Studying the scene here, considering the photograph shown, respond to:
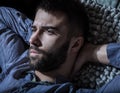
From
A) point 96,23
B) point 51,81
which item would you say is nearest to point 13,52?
point 51,81

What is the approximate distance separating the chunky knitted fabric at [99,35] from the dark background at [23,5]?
35 cm

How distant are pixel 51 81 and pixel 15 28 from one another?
398 millimetres

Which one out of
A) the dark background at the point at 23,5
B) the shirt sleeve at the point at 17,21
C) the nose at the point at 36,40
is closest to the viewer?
the nose at the point at 36,40

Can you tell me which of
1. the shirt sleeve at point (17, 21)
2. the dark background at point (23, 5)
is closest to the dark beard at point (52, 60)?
the shirt sleeve at point (17, 21)

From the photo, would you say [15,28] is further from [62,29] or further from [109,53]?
[109,53]

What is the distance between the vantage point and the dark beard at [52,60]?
137cm

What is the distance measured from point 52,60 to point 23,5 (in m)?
0.52

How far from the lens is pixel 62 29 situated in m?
1.40

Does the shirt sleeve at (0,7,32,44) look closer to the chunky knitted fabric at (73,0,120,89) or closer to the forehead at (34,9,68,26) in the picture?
the forehead at (34,9,68,26)

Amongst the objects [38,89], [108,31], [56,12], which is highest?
[56,12]

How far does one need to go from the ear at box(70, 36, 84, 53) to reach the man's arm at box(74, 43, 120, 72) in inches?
1.1

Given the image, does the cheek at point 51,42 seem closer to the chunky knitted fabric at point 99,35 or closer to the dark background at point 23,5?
the chunky knitted fabric at point 99,35

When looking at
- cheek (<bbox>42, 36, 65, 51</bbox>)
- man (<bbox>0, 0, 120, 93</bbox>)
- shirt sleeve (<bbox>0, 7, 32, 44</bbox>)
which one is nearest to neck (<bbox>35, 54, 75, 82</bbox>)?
man (<bbox>0, 0, 120, 93</bbox>)

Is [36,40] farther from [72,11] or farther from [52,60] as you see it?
[72,11]
